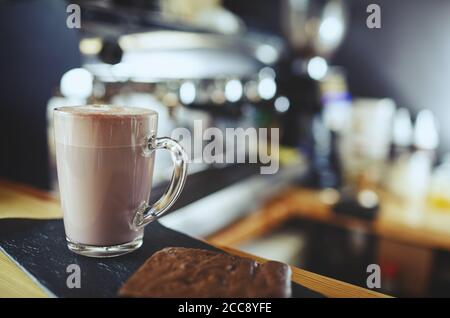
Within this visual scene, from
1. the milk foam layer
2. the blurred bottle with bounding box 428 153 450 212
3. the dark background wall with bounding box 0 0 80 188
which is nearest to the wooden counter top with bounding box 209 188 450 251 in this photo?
the blurred bottle with bounding box 428 153 450 212

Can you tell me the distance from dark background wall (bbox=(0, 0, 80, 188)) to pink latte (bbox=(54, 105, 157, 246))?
2.03 feet

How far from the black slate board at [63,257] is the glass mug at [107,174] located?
0.03 meters

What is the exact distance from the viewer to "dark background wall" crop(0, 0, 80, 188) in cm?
121

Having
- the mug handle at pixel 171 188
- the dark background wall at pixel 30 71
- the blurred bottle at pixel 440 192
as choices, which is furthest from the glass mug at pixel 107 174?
the blurred bottle at pixel 440 192

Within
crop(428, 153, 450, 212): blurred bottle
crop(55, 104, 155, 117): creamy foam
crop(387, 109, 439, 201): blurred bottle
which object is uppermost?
crop(55, 104, 155, 117): creamy foam

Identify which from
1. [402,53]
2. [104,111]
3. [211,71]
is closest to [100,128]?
[104,111]

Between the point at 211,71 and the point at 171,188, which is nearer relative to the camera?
the point at 171,188

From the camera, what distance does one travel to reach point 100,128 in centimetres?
62

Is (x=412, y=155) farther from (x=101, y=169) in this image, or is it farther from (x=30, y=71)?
(x=101, y=169)

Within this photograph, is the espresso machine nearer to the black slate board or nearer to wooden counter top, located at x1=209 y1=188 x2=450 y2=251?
wooden counter top, located at x1=209 y1=188 x2=450 y2=251

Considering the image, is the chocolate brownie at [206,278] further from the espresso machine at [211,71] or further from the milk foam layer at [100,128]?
the espresso machine at [211,71]

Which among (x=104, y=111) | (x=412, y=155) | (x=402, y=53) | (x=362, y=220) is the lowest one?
(x=362, y=220)

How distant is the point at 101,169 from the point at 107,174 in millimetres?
11

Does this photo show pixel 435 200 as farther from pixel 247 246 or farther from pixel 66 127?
pixel 66 127
